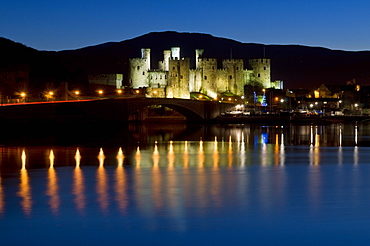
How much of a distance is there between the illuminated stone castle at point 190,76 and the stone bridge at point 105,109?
993 cm

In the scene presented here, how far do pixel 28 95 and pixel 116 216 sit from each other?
49302 mm

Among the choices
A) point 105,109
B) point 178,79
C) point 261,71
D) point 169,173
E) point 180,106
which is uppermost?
point 261,71

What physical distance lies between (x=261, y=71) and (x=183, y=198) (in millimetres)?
71386

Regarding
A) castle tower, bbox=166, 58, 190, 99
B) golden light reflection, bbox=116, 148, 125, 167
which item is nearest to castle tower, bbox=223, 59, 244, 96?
castle tower, bbox=166, 58, 190, 99

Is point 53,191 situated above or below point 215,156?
below

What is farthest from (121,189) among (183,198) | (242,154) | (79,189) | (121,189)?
(242,154)

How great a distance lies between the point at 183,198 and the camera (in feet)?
50.0

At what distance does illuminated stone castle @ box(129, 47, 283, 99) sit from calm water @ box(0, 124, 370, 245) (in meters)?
46.8

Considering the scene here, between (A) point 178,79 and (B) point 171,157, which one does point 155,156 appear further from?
(A) point 178,79

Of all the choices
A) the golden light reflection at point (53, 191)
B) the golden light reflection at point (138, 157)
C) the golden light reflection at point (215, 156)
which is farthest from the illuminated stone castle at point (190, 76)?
the golden light reflection at point (53, 191)

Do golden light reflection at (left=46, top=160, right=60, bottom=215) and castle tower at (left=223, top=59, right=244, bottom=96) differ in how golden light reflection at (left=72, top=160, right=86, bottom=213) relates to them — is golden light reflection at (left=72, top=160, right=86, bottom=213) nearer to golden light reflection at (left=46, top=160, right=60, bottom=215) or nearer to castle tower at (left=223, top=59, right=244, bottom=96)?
golden light reflection at (left=46, top=160, right=60, bottom=215)

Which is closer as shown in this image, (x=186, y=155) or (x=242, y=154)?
(x=186, y=155)

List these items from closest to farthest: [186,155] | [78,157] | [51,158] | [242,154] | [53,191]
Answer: [53,191] → [51,158] → [78,157] → [186,155] → [242,154]

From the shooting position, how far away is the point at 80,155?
26.3m
